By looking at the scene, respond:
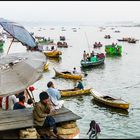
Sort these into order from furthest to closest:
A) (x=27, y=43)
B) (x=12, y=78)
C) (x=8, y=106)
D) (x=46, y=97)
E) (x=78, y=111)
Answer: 1. (x=78, y=111)
2. (x=27, y=43)
3. (x=8, y=106)
4. (x=12, y=78)
5. (x=46, y=97)

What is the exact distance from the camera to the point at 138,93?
3212 centimetres

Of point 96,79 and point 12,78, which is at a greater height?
point 12,78

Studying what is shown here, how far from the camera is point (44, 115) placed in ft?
33.7

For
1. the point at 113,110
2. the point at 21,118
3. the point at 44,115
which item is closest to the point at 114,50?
the point at 113,110

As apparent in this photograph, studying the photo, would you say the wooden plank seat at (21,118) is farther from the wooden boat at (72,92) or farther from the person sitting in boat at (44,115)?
the wooden boat at (72,92)

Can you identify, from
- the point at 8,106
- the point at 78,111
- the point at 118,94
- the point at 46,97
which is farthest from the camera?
the point at 118,94

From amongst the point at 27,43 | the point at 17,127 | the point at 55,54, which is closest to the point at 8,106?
the point at 27,43

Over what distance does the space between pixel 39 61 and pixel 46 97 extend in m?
1.90

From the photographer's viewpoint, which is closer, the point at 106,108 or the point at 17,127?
the point at 17,127

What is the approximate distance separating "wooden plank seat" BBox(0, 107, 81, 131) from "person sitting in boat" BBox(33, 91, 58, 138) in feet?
0.75

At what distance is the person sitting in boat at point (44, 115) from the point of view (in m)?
10.1

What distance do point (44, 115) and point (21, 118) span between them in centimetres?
87

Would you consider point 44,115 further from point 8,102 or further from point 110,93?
point 110,93

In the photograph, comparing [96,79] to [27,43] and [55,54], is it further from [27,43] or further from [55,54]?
[27,43]
